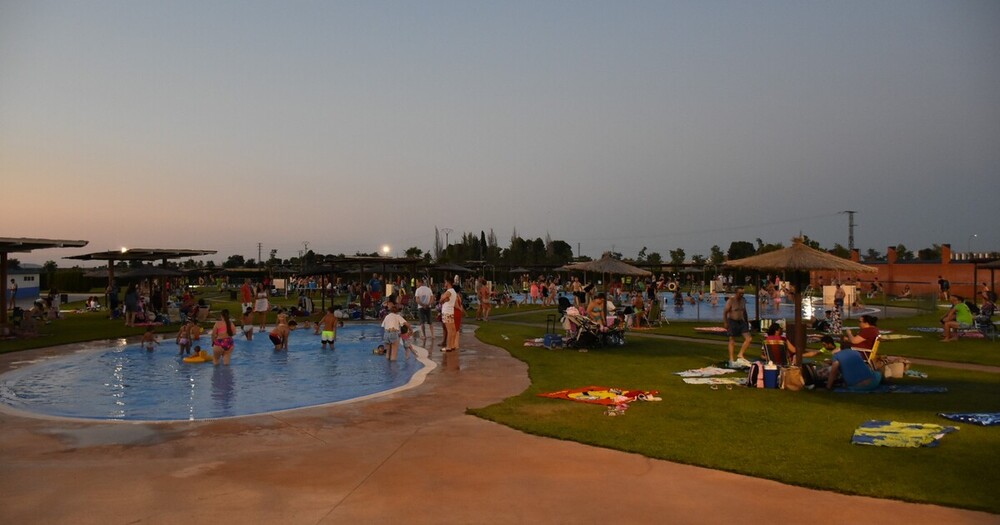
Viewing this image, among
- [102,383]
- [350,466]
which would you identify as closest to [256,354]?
[102,383]

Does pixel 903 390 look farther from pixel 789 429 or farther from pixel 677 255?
pixel 677 255

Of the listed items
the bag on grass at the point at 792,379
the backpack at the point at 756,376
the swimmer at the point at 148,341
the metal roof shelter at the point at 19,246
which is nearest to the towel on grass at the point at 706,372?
the backpack at the point at 756,376

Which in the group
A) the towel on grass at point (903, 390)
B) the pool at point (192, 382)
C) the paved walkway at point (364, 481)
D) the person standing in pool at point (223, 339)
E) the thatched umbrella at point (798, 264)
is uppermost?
the thatched umbrella at point (798, 264)

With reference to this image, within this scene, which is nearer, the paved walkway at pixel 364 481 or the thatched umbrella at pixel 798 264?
the paved walkway at pixel 364 481

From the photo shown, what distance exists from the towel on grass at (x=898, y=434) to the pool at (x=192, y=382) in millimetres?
7701

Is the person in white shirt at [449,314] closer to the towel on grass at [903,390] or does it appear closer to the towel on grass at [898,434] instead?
the towel on grass at [903,390]

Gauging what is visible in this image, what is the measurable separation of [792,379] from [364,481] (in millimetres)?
8260

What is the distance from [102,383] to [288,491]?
9.97 meters

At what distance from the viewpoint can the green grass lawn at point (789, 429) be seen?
21.6 feet

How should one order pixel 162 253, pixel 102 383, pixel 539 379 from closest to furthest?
1. pixel 539 379
2. pixel 102 383
3. pixel 162 253

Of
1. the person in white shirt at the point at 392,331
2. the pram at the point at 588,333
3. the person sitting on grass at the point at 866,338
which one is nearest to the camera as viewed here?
the person sitting on grass at the point at 866,338

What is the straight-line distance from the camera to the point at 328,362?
17.3 meters

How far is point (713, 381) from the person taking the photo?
41.0 ft

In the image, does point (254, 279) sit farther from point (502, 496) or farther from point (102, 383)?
point (502, 496)
